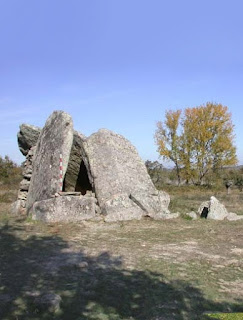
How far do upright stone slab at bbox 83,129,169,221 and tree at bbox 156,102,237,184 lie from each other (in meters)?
27.1

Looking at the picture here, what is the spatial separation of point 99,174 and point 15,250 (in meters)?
4.61

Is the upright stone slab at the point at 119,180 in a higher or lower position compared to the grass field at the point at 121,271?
higher

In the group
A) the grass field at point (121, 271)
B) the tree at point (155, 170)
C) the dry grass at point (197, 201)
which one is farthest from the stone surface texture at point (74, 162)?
the tree at point (155, 170)

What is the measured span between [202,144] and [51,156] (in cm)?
2901

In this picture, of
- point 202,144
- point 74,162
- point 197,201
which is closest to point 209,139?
point 202,144

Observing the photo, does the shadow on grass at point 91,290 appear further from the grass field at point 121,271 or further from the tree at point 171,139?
the tree at point 171,139

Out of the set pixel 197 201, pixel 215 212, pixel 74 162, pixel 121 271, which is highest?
pixel 74 162

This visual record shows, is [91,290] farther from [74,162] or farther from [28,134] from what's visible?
[28,134]

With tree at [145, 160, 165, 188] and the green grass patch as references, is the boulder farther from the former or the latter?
tree at [145, 160, 165, 188]

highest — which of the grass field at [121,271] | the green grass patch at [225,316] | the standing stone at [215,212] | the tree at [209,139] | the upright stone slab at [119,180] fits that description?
the tree at [209,139]

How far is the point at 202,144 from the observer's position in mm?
37500

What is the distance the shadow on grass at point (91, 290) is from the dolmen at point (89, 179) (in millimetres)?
3285

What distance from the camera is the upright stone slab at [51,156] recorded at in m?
10.0

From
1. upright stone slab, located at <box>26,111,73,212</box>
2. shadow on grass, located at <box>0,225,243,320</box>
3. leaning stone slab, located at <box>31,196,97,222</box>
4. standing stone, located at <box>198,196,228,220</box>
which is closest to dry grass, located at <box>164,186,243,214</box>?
standing stone, located at <box>198,196,228,220</box>
